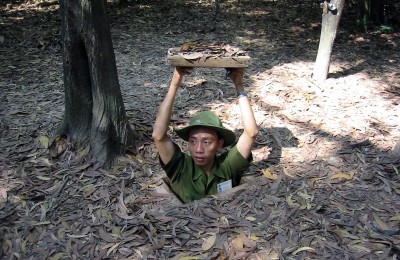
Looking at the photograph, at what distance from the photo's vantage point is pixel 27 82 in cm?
584

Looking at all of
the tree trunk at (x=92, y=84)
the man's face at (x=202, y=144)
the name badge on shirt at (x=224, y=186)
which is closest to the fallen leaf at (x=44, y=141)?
the tree trunk at (x=92, y=84)

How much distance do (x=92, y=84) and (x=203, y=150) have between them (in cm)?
126

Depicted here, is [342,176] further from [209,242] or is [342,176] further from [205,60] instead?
[205,60]

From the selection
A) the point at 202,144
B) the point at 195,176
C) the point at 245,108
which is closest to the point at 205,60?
the point at 245,108

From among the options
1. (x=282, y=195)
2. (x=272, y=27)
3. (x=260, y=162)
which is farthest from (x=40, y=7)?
(x=282, y=195)

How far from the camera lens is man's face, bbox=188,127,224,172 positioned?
3.52 m

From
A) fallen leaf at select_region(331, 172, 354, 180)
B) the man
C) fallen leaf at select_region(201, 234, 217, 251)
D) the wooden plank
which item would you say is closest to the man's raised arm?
the man

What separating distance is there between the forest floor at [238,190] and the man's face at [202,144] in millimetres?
390

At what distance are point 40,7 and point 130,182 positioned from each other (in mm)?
7696

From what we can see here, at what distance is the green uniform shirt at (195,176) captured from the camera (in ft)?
12.1

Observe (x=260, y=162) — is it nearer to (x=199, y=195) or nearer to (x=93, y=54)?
(x=199, y=195)

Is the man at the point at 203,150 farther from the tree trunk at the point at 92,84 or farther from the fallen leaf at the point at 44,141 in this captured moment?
the fallen leaf at the point at 44,141

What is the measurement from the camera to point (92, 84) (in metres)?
3.84

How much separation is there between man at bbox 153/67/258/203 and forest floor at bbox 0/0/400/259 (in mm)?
243
